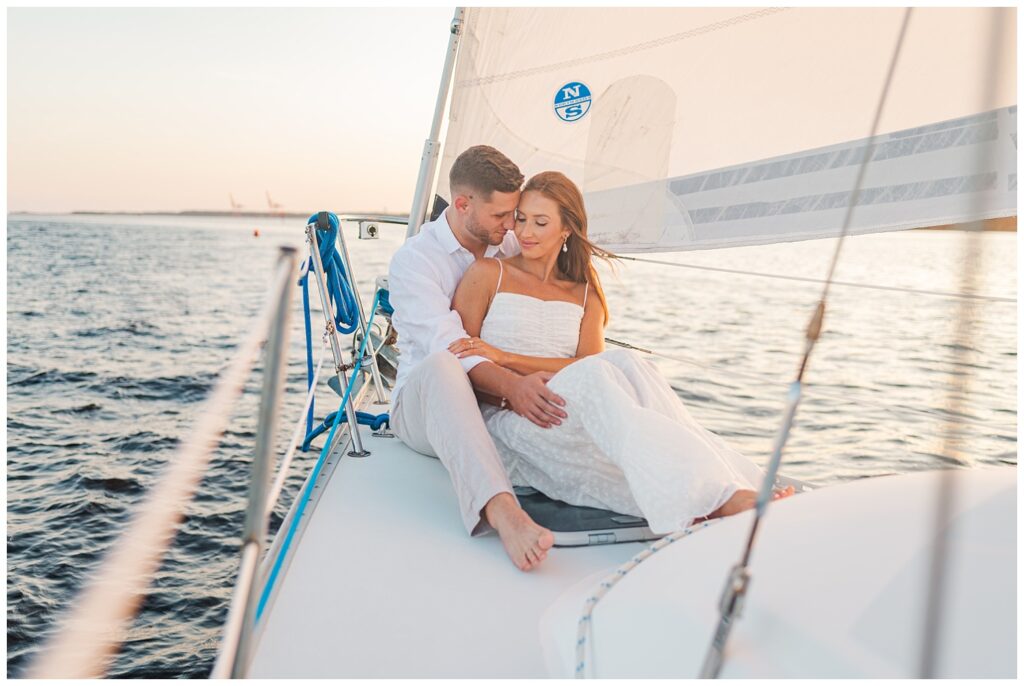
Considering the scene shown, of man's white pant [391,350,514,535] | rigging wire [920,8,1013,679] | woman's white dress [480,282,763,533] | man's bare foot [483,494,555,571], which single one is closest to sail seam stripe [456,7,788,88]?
woman's white dress [480,282,763,533]

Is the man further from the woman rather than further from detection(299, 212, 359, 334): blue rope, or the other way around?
detection(299, 212, 359, 334): blue rope

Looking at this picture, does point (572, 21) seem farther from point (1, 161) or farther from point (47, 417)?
point (47, 417)

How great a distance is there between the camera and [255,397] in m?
6.28

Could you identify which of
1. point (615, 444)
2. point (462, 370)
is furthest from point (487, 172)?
point (615, 444)

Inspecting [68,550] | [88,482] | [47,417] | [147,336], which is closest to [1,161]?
[68,550]

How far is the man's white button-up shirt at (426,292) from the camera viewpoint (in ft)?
7.13

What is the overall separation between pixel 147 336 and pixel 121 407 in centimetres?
321

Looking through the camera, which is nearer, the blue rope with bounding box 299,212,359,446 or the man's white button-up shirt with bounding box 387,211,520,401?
the man's white button-up shirt with bounding box 387,211,520,401

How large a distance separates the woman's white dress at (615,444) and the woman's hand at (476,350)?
0.09m

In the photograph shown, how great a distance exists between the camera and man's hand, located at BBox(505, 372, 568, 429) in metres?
1.82

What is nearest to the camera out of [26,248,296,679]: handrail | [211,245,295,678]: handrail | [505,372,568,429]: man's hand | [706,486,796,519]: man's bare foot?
[26,248,296,679]: handrail

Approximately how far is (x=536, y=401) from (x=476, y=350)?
11.3 inches

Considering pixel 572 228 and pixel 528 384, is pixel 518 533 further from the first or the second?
pixel 572 228

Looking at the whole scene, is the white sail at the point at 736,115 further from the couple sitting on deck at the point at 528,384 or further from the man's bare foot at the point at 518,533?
the man's bare foot at the point at 518,533
